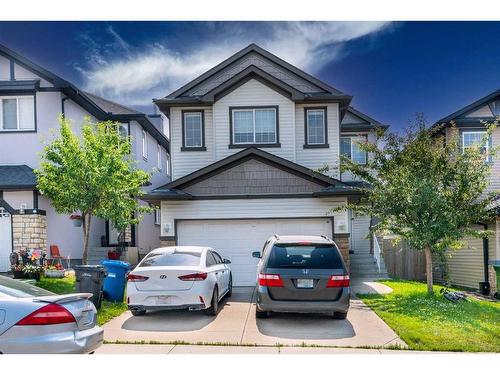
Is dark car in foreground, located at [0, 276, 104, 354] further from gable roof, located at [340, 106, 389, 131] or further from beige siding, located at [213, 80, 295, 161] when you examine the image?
gable roof, located at [340, 106, 389, 131]

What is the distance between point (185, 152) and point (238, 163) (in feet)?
8.99

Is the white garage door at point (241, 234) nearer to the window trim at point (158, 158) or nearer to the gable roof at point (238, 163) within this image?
the gable roof at point (238, 163)

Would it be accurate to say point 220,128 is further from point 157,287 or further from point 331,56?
point 157,287

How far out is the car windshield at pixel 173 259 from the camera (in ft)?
34.8

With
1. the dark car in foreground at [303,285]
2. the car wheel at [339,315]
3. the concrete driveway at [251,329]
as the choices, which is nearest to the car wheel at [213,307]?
the concrete driveway at [251,329]

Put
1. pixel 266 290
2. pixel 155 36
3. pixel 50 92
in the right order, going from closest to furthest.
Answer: pixel 266 290, pixel 155 36, pixel 50 92

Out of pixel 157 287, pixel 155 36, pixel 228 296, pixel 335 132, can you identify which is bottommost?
pixel 228 296

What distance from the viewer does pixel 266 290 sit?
9.76 metres

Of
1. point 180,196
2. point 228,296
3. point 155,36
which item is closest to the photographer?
point 155,36

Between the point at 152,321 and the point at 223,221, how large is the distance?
581 centimetres

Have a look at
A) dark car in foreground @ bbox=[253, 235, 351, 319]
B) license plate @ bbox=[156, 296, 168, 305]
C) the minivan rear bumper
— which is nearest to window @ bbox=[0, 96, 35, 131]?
license plate @ bbox=[156, 296, 168, 305]

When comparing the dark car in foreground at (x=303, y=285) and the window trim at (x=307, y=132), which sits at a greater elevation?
the window trim at (x=307, y=132)

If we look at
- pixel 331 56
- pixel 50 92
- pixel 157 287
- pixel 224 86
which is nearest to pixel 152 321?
pixel 157 287

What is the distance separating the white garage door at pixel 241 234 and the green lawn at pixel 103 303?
3.37 metres
